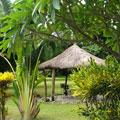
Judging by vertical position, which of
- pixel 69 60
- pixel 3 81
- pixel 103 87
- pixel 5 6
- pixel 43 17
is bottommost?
pixel 3 81

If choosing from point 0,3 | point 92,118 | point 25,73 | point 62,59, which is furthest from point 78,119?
point 0,3

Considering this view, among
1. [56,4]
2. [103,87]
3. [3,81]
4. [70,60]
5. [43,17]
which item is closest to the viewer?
[56,4]

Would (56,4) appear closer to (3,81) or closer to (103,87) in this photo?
(103,87)

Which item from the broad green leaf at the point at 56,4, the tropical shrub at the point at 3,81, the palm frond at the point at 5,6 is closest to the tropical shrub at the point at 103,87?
the broad green leaf at the point at 56,4

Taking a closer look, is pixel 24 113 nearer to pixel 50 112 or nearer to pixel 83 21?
pixel 50 112

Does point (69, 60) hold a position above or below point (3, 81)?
above

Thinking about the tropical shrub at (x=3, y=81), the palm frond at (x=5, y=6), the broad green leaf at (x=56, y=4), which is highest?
the palm frond at (x=5, y=6)

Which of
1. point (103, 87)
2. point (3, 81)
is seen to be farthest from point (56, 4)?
point (3, 81)

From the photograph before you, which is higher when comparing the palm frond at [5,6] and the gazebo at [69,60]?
the palm frond at [5,6]

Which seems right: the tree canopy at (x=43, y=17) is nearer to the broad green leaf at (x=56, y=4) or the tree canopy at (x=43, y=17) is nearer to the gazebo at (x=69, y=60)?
the broad green leaf at (x=56, y=4)

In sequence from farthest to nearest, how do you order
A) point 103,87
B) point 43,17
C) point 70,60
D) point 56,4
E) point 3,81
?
point 70,60
point 3,81
point 103,87
point 43,17
point 56,4

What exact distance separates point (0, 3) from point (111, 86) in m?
11.2

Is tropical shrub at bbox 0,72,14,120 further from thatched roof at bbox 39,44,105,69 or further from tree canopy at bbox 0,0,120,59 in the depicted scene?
thatched roof at bbox 39,44,105,69

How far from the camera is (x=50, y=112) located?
356 inches
